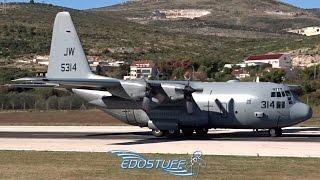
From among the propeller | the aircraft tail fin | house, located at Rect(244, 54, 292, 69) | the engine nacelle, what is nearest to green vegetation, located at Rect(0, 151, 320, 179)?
the propeller

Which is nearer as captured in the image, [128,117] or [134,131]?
[128,117]

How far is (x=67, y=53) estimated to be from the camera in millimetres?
38719

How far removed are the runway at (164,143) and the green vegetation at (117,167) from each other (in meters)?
2.32

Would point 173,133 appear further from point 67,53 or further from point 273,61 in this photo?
point 273,61

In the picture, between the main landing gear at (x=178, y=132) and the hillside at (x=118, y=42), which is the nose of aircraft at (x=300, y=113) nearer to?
the main landing gear at (x=178, y=132)

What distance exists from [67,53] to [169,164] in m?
18.4

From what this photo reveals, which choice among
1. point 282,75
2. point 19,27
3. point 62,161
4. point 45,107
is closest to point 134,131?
point 62,161

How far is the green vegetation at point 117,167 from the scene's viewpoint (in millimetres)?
19656

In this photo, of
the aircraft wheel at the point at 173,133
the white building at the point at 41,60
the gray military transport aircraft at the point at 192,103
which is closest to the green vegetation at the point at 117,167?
the gray military transport aircraft at the point at 192,103

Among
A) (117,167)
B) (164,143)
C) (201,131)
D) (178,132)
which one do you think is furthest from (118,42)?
(117,167)

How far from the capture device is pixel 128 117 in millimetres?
36406

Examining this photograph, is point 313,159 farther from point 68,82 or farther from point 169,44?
point 169,44

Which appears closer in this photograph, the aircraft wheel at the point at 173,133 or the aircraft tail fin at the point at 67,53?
the aircraft wheel at the point at 173,133

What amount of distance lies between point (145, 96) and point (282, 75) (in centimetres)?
5211
